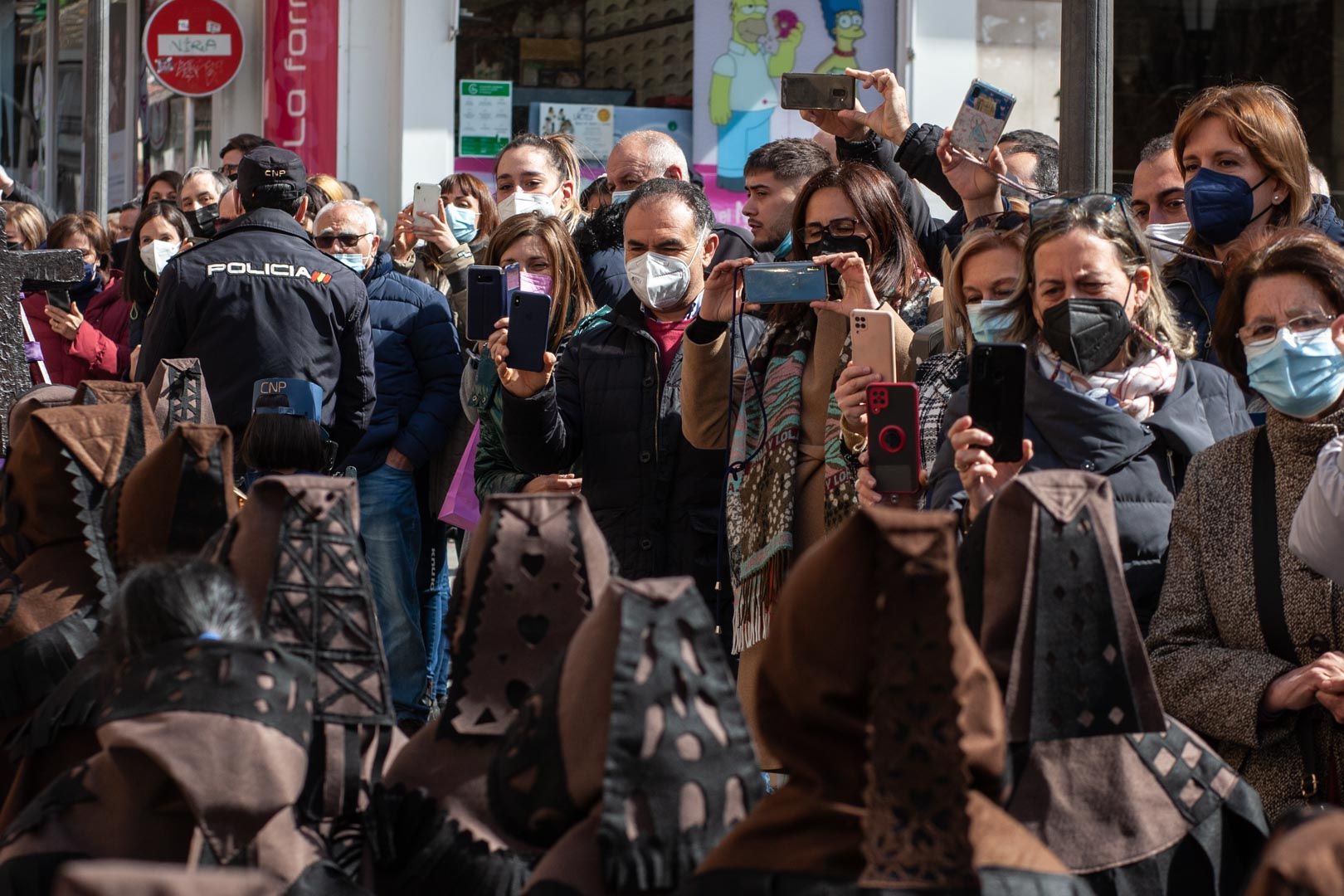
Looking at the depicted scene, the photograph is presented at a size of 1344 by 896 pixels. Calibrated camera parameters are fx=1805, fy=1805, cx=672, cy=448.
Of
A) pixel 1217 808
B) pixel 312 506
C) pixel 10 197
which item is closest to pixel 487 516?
pixel 312 506

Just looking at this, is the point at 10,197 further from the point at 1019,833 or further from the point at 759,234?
the point at 1019,833

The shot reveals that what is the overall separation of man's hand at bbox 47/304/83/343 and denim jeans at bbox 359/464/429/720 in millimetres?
2609

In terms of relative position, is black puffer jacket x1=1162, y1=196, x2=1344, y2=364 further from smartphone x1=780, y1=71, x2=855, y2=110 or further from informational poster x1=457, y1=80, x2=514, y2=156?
informational poster x1=457, y1=80, x2=514, y2=156

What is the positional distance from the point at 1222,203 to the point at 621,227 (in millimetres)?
2213

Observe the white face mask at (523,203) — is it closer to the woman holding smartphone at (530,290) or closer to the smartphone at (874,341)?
the woman holding smartphone at (530,290)

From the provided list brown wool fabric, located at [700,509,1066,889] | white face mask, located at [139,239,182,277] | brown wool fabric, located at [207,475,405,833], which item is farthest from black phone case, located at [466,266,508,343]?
white face mask, located at [139,239,182,277]

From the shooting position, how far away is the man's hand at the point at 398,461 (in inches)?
248

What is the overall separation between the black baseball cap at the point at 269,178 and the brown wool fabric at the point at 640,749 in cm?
433

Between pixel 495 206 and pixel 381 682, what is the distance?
4.85 metres

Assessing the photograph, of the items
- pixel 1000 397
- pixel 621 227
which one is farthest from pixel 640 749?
pixel 621 227

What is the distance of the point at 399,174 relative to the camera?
11.7 meters

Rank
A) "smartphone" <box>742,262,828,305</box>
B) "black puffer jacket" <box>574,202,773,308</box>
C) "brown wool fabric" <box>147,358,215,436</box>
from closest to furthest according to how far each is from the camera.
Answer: "brown wool fabric" <box>147,358,215,436</box>
"smartphone" <box>742,262,828,305</box>
"black puffer jacket" <box>574,202,773,308</box>

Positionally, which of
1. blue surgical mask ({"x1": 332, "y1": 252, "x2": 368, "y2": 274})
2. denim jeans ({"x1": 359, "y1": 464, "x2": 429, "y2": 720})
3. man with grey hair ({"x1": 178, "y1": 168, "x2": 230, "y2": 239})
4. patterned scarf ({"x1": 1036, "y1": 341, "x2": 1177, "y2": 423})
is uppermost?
man with grey hair ({"x1": 178, "y1": 168, "x2": 230, "y2": 239})

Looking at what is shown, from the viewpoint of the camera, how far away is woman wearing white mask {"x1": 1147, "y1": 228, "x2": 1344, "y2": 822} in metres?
3.09
